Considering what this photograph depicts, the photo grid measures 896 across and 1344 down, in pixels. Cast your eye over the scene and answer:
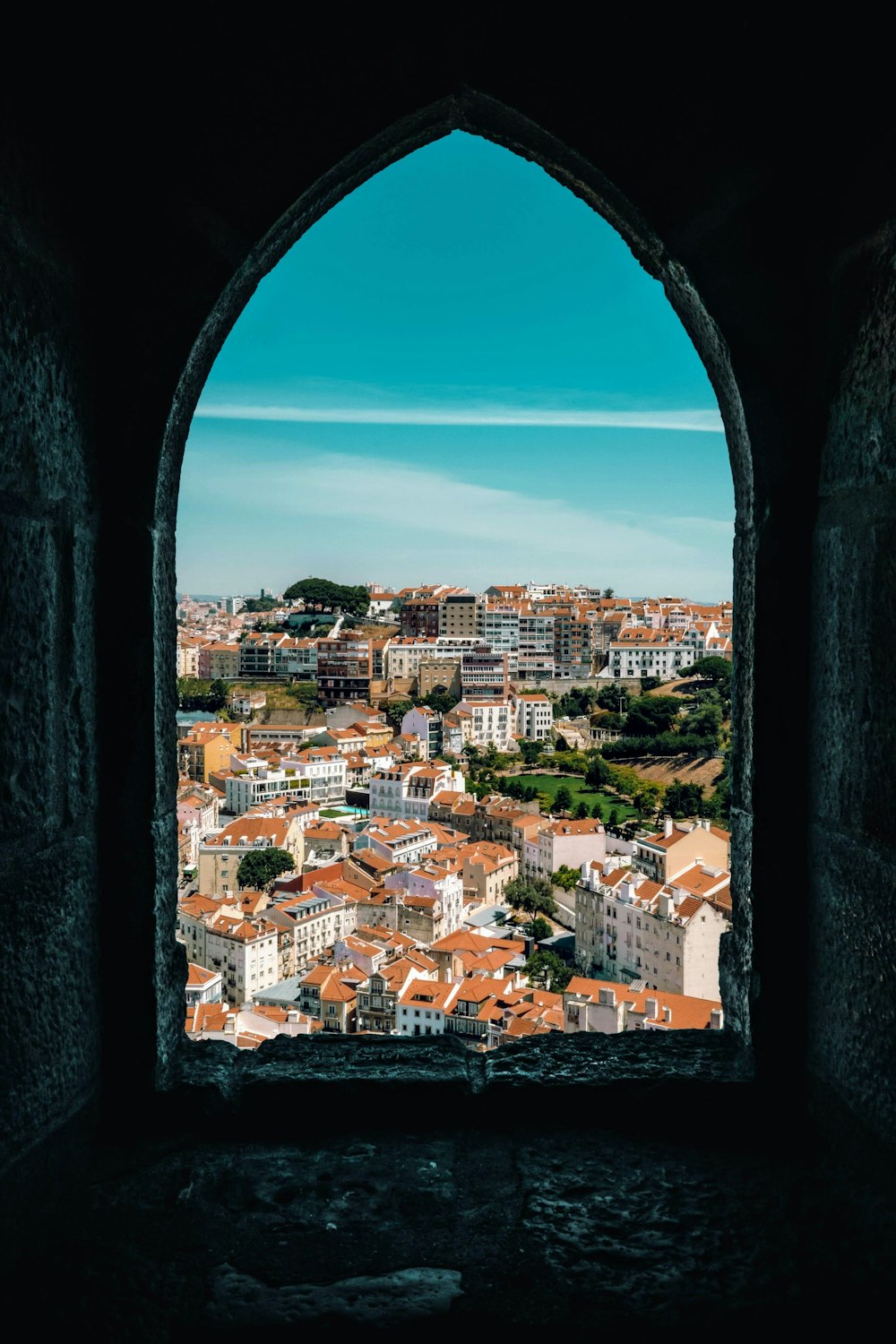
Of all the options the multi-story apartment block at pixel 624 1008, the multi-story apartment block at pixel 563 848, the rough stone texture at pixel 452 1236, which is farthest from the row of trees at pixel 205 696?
the rough stone texture at pixel 452 1236

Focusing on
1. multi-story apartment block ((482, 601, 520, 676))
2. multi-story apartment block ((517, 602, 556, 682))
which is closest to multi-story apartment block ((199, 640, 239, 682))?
multi-story apartment block ((482, 601, 520, 676))

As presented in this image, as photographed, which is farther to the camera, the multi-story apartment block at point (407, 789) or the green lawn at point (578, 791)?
the multi-story apartment block at point (407, 789)

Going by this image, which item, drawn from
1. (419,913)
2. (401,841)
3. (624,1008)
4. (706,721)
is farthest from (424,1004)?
(706,721)

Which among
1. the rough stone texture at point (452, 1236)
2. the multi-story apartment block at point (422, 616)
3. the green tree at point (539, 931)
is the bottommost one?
the green tree at point (539, 931)

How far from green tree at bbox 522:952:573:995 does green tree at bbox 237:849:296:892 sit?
5.99 m

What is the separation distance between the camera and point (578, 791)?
3269cm

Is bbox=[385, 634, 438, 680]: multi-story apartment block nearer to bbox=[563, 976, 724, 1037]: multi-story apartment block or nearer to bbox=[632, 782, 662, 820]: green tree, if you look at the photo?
bbox=[632, 782, 662, 820]: green tree

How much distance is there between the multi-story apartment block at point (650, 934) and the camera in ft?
43.1

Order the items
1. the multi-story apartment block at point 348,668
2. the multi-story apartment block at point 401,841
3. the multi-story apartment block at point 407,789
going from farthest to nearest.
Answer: the multi-story apartment block at point 348,668
the multi-story apartment block at point 407,789
the multi-story apartment block at point 401,841

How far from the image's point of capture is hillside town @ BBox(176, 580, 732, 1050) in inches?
476

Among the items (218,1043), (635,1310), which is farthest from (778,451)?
(218,1043)

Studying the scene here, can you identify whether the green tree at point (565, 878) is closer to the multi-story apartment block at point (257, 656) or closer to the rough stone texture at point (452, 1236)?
the rough stone texture at point (452, 1236)

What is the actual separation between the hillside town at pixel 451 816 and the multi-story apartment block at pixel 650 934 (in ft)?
0.15

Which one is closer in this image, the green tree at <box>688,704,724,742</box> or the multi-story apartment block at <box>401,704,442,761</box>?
the green tree at <box>688,704,724,742</box>
